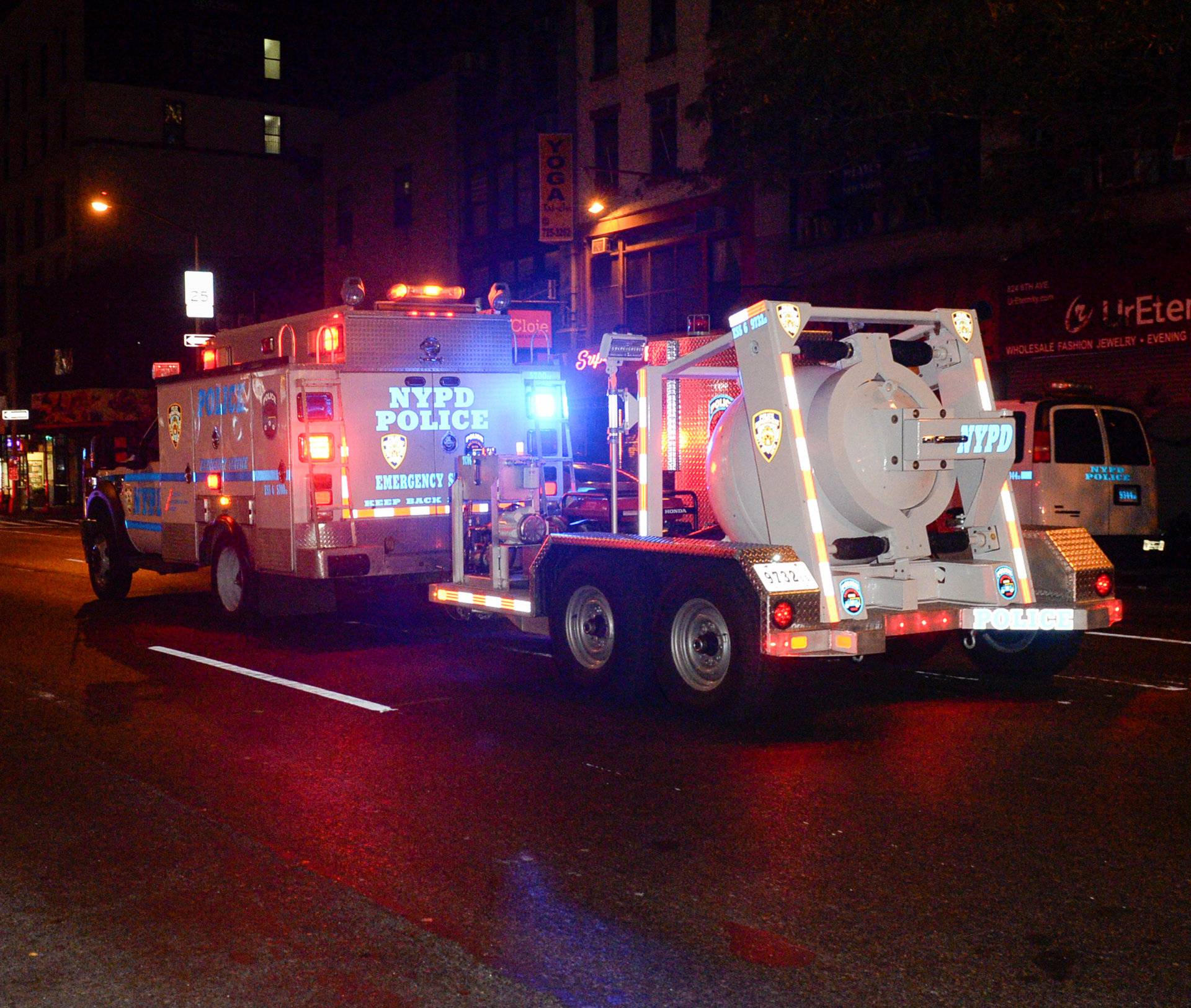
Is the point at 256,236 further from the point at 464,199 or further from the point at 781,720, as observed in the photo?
the point at 781,720

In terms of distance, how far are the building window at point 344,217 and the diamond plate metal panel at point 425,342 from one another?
32.8 m

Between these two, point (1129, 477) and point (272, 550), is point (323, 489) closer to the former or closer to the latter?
point (272, 550)

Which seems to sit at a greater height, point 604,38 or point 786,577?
point 604,38

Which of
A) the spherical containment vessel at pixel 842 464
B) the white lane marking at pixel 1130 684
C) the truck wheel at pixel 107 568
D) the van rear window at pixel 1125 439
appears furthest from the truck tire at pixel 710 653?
the truck wheel at pixel 107 568

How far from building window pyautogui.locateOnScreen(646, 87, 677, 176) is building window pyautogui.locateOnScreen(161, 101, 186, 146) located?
101ft

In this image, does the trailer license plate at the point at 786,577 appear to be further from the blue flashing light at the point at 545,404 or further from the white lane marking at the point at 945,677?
the blue flashing light at the point at 545,404

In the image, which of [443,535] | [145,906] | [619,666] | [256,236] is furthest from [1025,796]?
[256,236]

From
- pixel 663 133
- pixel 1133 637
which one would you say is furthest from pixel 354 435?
pixel 663 133

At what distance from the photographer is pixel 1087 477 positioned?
15.1m

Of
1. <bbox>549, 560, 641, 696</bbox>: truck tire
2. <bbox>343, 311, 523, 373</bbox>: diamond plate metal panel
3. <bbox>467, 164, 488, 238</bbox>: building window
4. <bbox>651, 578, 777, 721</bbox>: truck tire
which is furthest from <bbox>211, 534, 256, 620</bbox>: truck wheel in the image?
<bbox>467, 164, 488, 238</bbox>: building window

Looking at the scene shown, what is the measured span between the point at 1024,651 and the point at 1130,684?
2.35 feet

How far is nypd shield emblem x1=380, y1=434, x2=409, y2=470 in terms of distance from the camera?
12289mm

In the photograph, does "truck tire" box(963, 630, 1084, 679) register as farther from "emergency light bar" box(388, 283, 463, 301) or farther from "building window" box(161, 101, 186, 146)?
"building window" box(161, 101, 186, 146)

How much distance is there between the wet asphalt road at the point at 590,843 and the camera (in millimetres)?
4363
